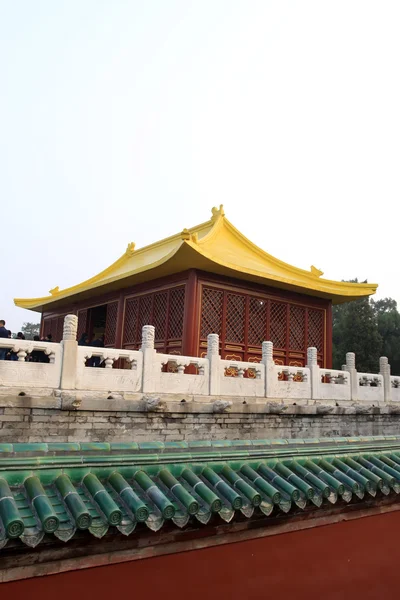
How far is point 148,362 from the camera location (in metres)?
7.59

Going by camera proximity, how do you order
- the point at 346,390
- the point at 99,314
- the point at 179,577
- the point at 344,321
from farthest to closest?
the point at 344,321 < the point at 99,314 < the point at 346,390 < the point at 179,577

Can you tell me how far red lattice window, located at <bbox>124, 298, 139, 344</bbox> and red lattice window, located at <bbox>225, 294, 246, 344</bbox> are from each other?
2804mm

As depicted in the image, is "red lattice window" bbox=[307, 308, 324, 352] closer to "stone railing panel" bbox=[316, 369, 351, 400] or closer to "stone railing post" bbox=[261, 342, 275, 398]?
"stone railing panel" bbox=[316, 369, 351, 400]

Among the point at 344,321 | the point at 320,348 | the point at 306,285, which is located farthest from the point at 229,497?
the point at 344,321

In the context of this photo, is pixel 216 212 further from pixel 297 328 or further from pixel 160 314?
pixel 297 328

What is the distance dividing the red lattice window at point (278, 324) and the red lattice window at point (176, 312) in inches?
96.4

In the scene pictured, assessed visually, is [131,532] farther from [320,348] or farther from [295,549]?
[320,348]

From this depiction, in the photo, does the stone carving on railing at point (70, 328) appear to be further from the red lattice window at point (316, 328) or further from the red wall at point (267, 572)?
the red lattice window at point (316, 328)

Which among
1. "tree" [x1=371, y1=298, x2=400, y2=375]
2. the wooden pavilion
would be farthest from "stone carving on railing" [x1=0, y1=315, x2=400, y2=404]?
"tree" [x1=371, y1=298, x2=400, y2=375]

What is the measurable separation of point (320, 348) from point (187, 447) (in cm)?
964

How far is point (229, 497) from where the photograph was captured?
158 inches

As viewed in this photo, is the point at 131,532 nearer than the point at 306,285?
Yes

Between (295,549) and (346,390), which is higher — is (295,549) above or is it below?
below

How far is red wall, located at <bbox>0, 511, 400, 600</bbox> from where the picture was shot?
11.4 ft
